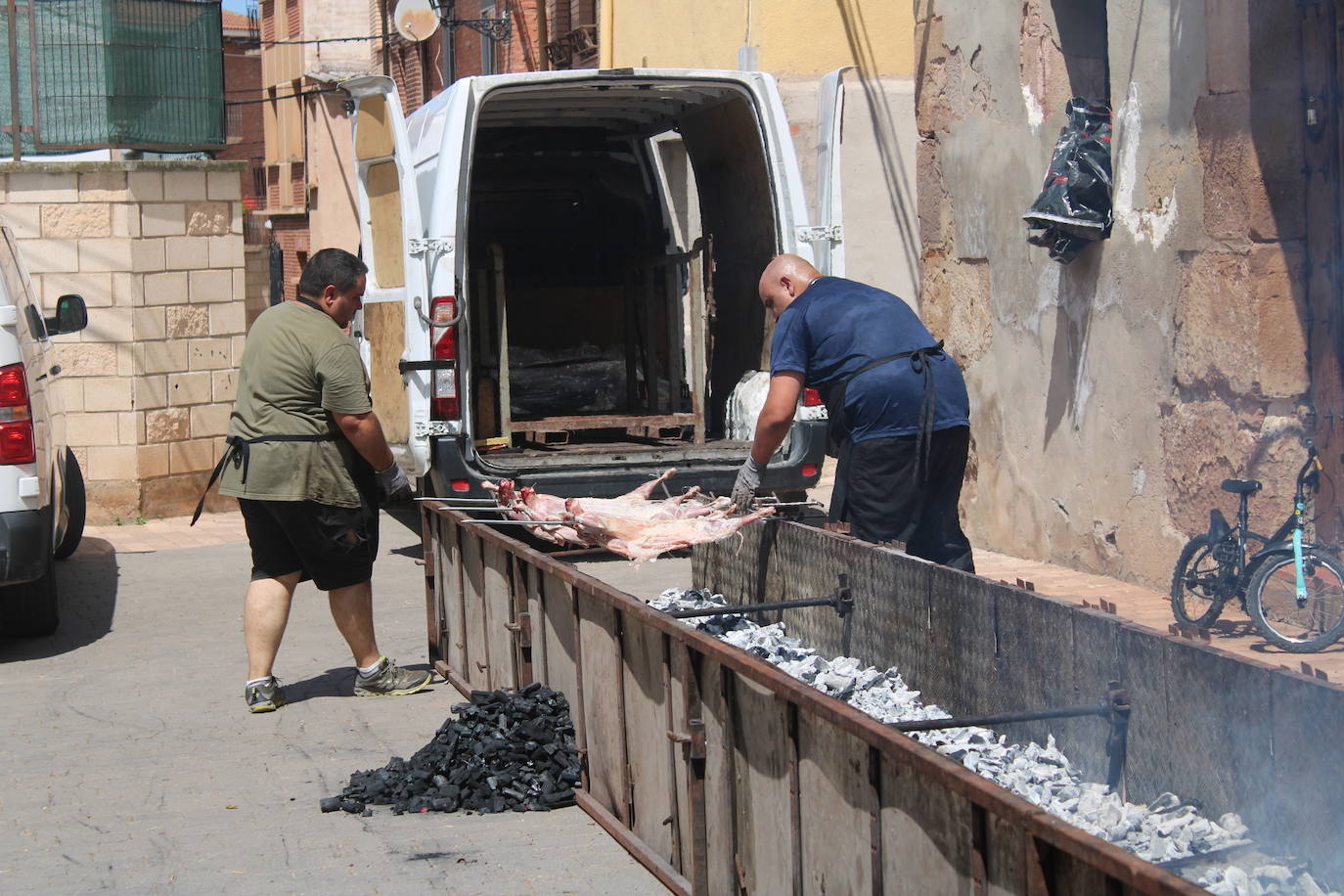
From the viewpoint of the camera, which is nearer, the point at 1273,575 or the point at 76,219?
the point at 1273,575

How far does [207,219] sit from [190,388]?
1.28 m

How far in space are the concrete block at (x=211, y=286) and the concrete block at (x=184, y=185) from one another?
56cm

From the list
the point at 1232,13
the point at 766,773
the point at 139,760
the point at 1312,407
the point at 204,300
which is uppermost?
the point at 1232,13

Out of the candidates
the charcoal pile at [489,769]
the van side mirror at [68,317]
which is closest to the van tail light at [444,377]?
the van side mirror at [68,317]

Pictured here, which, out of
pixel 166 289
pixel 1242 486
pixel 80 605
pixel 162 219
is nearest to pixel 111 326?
pixel 166 289

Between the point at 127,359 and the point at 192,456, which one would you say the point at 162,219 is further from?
the point at 192,456

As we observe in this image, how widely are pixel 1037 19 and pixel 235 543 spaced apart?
6206mm

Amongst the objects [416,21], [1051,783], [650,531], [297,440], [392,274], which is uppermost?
[416,21]

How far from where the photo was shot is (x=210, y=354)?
12.1 m

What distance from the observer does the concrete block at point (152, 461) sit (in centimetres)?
1169

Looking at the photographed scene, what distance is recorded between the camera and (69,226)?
11539 mm

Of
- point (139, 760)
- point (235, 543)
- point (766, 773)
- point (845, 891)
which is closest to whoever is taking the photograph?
point (845, 891)

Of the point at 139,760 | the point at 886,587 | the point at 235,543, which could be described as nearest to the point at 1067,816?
the point at 886,587

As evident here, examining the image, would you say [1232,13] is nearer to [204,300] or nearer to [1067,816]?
[1067,816]
